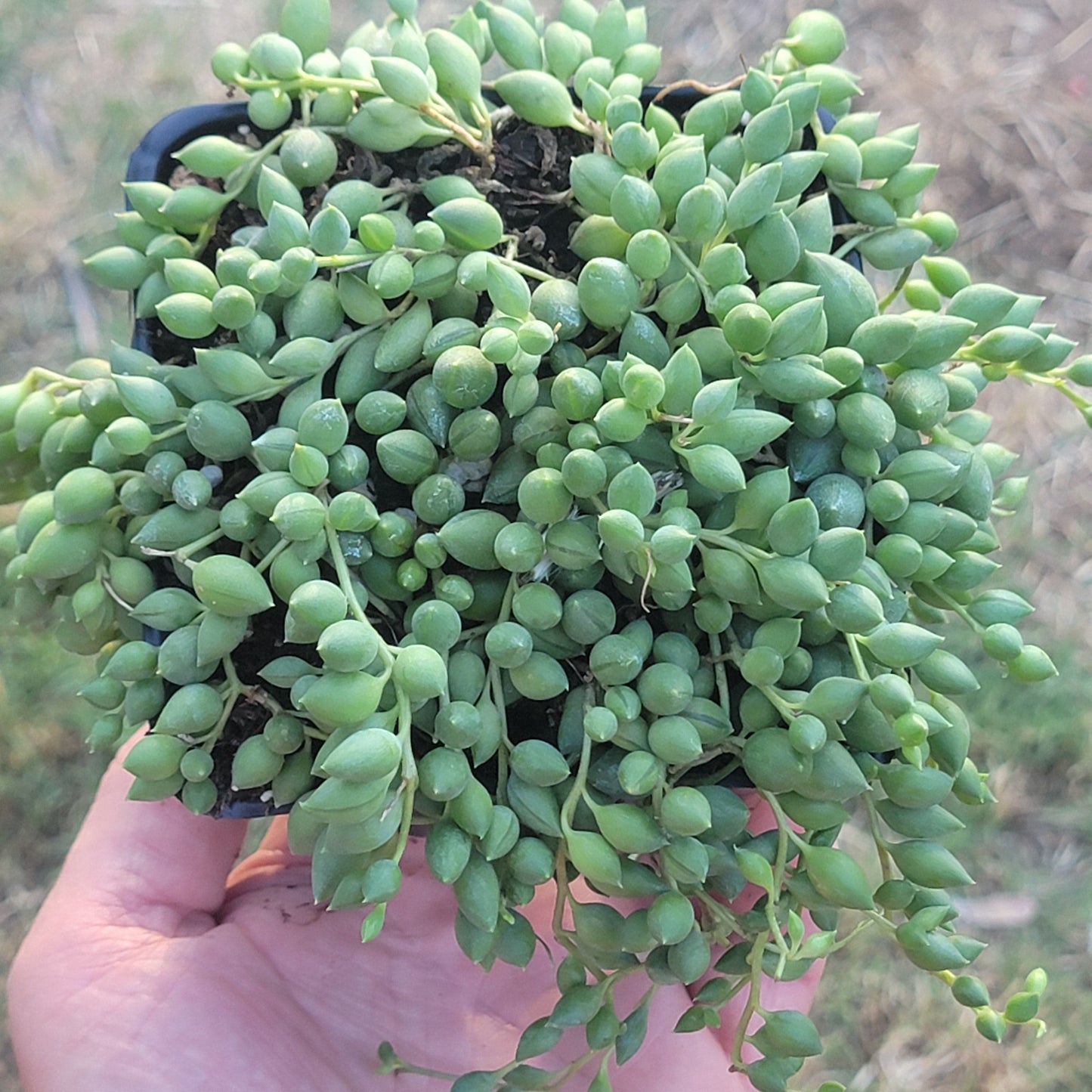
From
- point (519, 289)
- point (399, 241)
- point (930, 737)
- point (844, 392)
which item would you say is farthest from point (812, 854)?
point (399, 241)

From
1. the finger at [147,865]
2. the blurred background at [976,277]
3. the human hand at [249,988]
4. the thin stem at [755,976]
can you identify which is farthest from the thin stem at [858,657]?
the blurred background at [976,277]

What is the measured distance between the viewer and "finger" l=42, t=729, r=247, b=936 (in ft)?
3.69

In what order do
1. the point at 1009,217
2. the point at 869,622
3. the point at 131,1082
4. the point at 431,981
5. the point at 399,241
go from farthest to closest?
the point at 1009,217 → the point at 431,981 → the point at 131,1082 → the point at 399,241 → the point at 869,622

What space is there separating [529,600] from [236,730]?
298 millimetres

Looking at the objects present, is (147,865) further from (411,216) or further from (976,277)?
(976,277)

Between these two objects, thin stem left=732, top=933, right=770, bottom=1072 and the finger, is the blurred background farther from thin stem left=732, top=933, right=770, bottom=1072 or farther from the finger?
thin stem left=732, top=933, right=770, bottom=1072

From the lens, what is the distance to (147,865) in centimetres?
114

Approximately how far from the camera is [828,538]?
678 mm

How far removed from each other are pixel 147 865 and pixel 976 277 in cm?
150

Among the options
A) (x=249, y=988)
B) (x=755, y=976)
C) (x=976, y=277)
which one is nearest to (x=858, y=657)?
(x=755, y=976)

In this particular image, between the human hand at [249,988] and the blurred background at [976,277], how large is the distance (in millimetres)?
463

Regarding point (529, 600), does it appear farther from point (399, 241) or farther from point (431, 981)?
point (431, 981)

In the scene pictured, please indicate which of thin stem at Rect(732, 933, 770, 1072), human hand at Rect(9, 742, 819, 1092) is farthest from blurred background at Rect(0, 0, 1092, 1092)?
thin stem at Rect(732, 933, 770, 1072)

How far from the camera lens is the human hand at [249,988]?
101 centimetres
